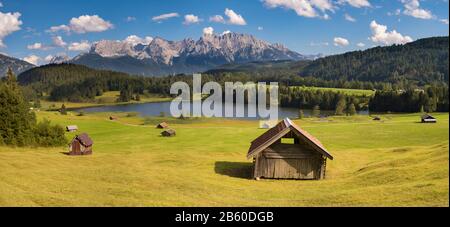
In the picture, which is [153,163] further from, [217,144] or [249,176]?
[217,144]

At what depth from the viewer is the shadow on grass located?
137ft

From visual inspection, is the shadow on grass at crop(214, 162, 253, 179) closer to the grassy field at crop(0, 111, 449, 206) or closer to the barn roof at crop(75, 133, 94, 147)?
the grassy field at crop(0, 111, 449, 206)

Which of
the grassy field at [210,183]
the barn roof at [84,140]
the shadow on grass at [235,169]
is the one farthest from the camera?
the barn roof at [84,140]

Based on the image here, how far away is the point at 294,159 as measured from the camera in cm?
3919

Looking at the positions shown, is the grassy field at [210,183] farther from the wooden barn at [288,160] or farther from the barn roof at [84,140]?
the barn roof at [84,140]

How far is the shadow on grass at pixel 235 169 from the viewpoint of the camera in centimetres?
4181

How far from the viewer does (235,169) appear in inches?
1757

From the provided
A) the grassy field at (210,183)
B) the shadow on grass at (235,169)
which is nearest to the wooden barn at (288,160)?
the grassy field at (210,183)

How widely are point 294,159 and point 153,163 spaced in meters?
17.8

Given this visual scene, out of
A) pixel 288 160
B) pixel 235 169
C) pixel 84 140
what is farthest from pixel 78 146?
pixel 288 160

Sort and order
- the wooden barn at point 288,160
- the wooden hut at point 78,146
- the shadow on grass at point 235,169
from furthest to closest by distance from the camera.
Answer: the wooden hut at point 78,146 → the shadow on grass at point 235,169 → the wooden barn at point 288,160
